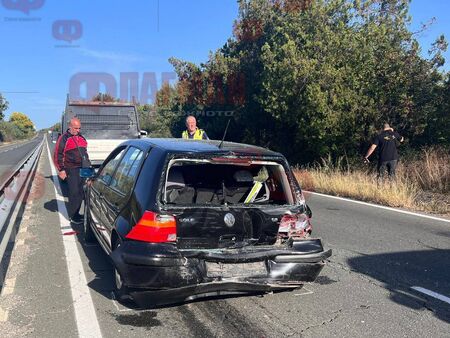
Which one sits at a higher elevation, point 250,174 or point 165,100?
point 165,100

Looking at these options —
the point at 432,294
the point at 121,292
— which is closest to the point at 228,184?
the point at 121,292

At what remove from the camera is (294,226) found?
4465 millimetres

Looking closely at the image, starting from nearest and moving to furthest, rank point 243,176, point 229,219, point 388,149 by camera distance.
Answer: point 229,219 < point 243,176 < point 388,149

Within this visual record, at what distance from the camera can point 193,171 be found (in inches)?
192

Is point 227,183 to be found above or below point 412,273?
above

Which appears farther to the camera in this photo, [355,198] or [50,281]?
[355,198]

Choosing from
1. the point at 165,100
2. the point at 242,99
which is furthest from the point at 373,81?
the point at 165,100

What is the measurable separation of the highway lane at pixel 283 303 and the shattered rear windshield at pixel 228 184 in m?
1.00

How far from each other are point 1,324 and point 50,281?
1130mm

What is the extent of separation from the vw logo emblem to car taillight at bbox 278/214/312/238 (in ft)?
1.64

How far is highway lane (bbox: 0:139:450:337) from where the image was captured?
3820 millimetres

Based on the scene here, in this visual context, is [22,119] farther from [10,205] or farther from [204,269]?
[204,269]

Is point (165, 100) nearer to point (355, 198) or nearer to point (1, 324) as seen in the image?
point (355, 198)

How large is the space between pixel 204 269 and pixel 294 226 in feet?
3.40
